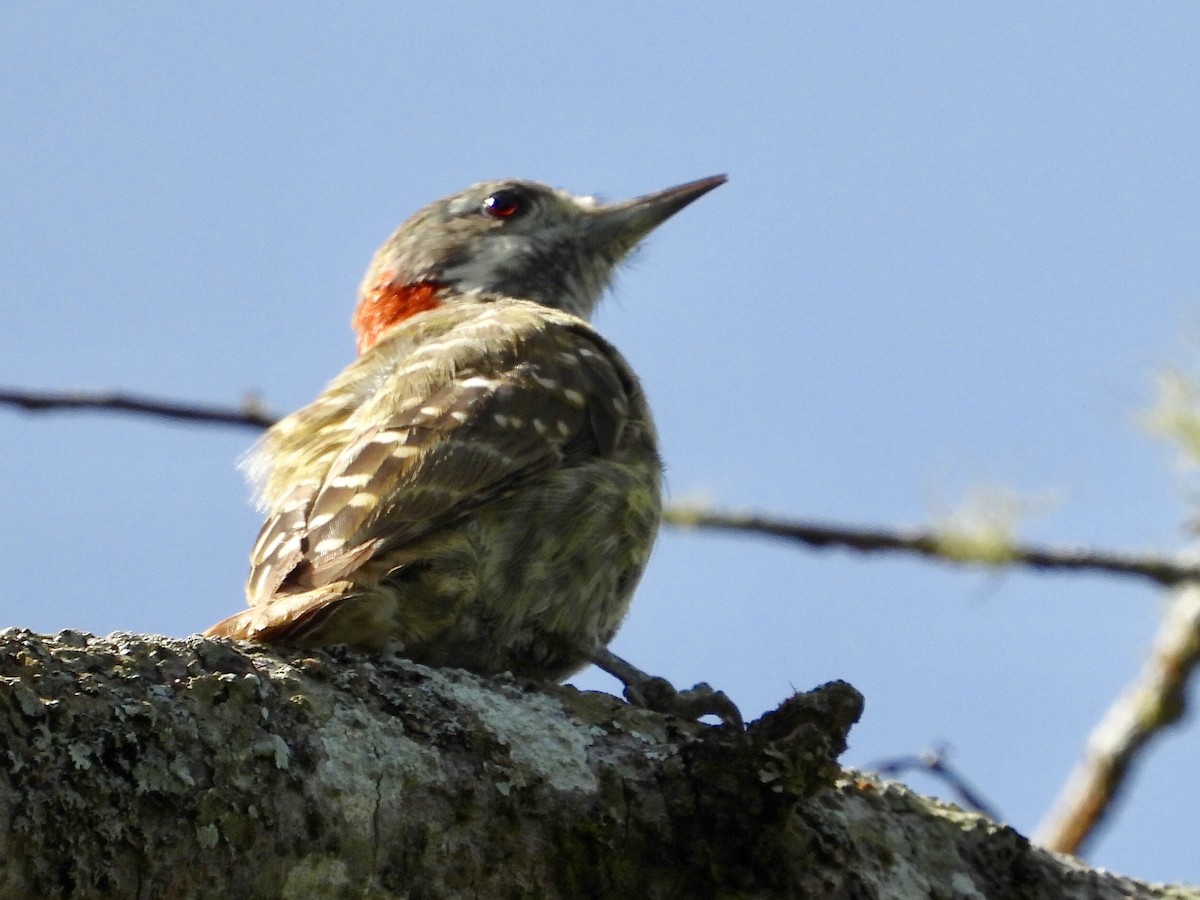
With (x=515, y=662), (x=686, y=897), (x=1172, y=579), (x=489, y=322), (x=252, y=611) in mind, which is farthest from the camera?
(x=489, y=322)

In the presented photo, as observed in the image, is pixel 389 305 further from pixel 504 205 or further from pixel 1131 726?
pixel 1131 726

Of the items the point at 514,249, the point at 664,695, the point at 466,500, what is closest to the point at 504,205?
the point at 514,249

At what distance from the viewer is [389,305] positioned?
7949 mm

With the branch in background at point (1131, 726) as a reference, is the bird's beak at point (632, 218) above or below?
above

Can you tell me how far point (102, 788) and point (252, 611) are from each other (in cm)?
115

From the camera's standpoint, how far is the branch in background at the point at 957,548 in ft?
13.5

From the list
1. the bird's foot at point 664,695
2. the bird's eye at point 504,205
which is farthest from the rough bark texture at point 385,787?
the bird's eye at point 504,205

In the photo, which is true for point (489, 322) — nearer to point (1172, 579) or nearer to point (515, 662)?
point (515, 662)

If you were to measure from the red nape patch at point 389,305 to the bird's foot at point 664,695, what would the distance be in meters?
3.39

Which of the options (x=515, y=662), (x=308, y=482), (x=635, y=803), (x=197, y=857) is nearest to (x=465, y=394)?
(x=308, y=482)

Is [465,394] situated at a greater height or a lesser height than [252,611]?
greater

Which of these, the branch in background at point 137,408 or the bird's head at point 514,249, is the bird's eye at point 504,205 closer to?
the bird's head at point 514,249

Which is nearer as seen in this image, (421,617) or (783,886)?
(783,886)

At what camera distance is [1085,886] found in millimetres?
4012
